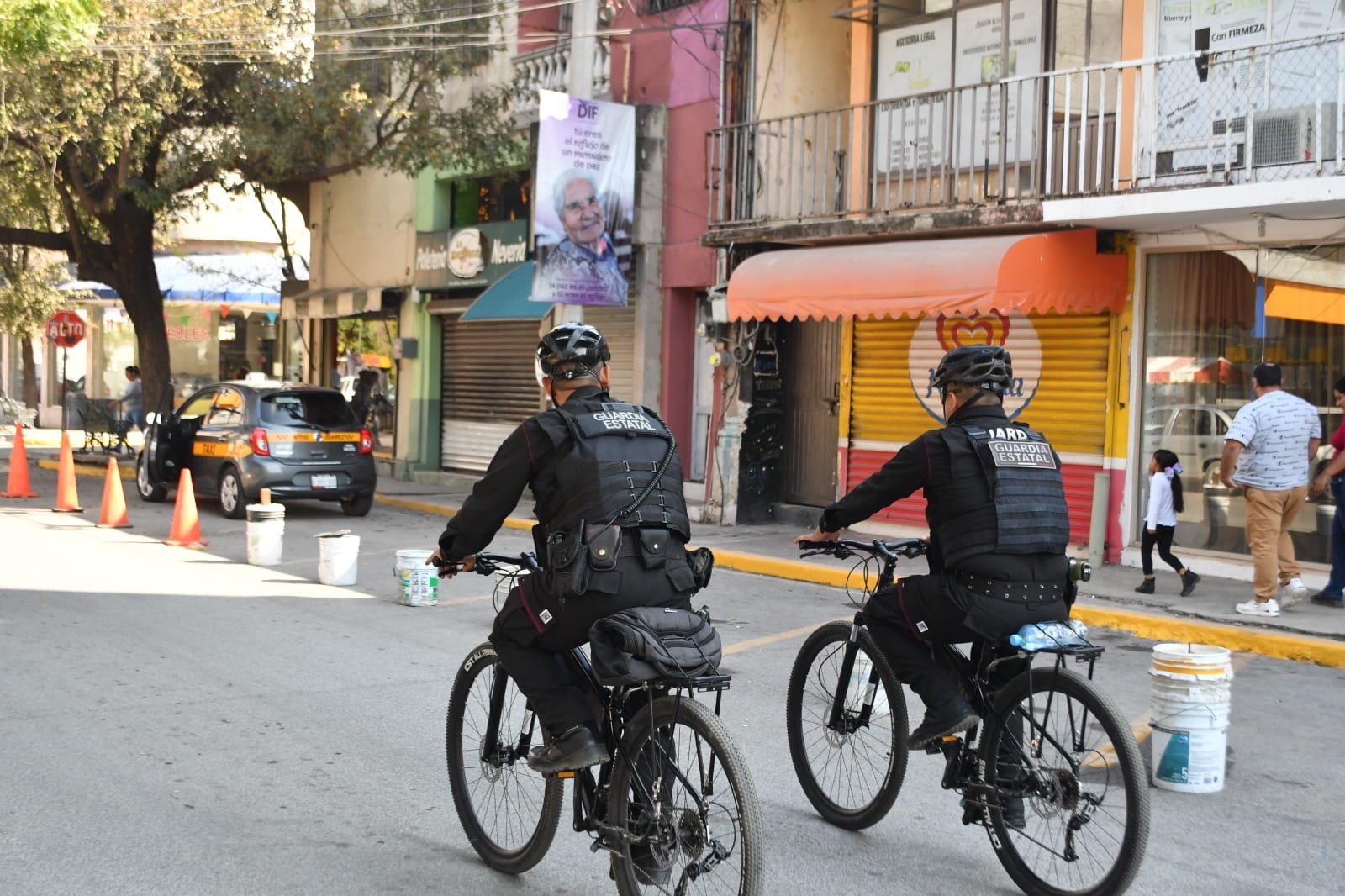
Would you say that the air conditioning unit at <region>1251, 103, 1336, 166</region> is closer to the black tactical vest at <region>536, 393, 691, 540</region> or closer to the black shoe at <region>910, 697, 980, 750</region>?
the black shoe at <region>910, 697, 980, 750</region>

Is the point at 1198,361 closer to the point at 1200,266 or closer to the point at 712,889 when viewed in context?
A: the point at 1200,266

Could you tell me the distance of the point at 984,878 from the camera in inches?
194

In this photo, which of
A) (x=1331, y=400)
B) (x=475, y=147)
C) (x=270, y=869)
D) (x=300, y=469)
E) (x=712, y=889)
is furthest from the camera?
(x=475, y=147)

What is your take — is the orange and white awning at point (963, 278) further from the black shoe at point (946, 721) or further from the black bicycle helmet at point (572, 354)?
the black bicycle helmet at point (572, 354)

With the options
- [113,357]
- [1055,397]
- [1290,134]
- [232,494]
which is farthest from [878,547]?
[113,357]

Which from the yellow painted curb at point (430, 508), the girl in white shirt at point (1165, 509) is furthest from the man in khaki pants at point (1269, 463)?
the yellow painted curb at point (430, 508)

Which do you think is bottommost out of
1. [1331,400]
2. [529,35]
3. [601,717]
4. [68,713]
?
[68,713]

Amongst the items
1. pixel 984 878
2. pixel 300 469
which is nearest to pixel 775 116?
pixel 300 469

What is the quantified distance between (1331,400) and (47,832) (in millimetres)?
10440

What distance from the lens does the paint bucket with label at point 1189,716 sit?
5812mm

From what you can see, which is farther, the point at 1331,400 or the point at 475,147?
the point at 475,147

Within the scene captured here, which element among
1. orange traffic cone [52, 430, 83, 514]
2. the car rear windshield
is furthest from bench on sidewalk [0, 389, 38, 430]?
the car rear windshield

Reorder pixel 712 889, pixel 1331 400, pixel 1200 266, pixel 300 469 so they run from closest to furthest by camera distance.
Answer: pixel 712 889
pixel 1331 400
pixel 1200 266
pixel 300 469

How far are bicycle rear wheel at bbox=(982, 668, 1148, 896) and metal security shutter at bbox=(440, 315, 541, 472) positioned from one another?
16060 mm
